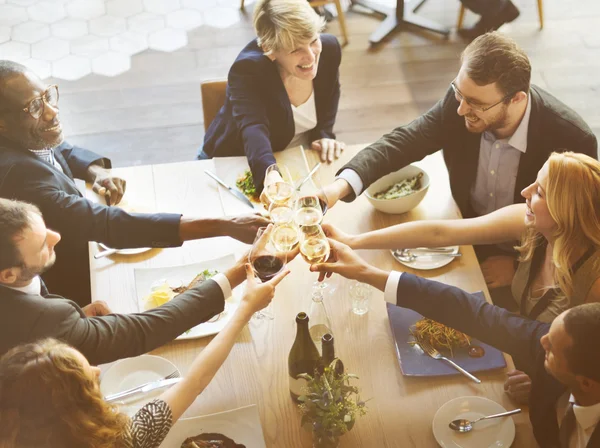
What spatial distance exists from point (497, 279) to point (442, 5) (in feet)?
10.9

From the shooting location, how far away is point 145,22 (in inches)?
204

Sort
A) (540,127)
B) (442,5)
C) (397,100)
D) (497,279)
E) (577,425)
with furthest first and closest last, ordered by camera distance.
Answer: (442,5), (397,100), (497,279), (540,127), (577,425)

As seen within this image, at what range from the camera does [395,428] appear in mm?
1810

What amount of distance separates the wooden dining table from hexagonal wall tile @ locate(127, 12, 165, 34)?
2.83 metres

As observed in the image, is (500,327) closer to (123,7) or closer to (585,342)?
(585,342)

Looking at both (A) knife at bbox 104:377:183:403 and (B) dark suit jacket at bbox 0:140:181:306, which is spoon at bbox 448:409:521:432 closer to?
(A) knife at bbox 104:377:183:403

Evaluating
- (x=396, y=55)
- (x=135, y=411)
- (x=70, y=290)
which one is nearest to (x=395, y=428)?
(x=135, y=411)

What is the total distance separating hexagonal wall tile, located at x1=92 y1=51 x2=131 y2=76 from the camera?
15.7 ft

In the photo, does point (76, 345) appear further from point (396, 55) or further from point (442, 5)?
point (442, 5)

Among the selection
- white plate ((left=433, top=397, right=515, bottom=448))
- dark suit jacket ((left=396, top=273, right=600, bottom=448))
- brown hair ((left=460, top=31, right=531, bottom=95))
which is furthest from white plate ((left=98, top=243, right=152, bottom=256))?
brown hair ((left=460, top=31, right=531, bottom=95))

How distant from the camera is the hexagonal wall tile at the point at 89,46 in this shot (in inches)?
193

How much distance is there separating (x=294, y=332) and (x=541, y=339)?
0.72 m

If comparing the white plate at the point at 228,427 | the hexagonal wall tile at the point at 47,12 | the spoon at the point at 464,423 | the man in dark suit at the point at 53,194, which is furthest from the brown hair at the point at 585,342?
the hexagonal wall tile at the point at 47,12

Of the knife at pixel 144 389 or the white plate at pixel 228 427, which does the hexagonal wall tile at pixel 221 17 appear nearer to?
the knife at pixel 144 389
